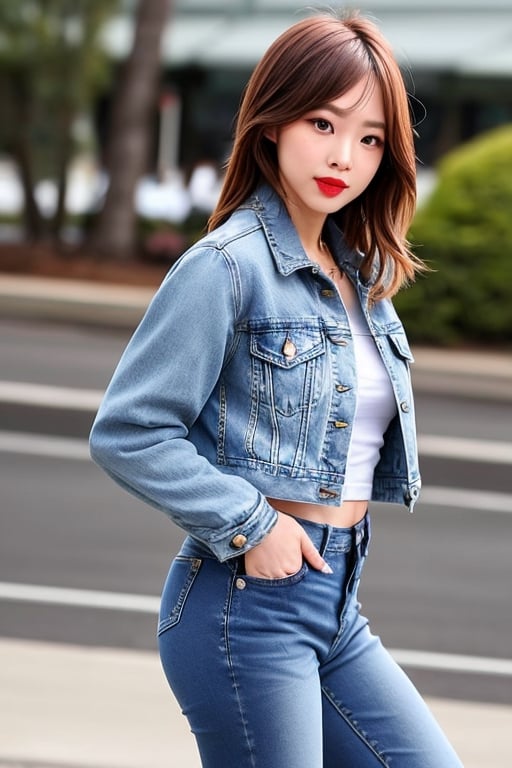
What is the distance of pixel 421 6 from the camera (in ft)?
86.0

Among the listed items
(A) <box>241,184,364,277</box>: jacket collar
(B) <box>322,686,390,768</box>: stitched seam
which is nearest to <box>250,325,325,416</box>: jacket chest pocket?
(A) <box>241,184,364,277</box>: jacket collar

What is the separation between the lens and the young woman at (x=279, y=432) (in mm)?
2143

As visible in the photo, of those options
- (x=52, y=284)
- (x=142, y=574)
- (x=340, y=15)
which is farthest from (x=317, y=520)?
(x=52, y=284)

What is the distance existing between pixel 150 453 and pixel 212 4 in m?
27.1

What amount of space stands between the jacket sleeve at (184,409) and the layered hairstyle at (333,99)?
261 millimetres

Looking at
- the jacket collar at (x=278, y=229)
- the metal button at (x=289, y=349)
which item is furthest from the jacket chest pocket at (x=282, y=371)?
the jacket collar at (x=278, y=229)

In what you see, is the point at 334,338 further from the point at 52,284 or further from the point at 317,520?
the point at 52,284

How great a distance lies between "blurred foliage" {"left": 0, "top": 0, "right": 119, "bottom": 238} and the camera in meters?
19.6

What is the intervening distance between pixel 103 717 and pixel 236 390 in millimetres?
2361

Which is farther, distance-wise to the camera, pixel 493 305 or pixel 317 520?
pixel 493 305

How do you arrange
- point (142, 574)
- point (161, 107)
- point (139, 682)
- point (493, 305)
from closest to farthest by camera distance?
point (139, 682) < point (142, 574) < point (493, 305) < point (161, 107)

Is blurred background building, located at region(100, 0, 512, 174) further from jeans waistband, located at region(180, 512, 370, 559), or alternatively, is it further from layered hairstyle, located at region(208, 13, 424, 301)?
jeans waistband, located at region(180, 512, 370, 559)

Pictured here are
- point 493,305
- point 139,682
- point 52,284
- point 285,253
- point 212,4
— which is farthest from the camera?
point 212,4

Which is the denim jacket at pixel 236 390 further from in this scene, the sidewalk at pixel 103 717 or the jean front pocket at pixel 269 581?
the sidewalk at pixel 103 717
